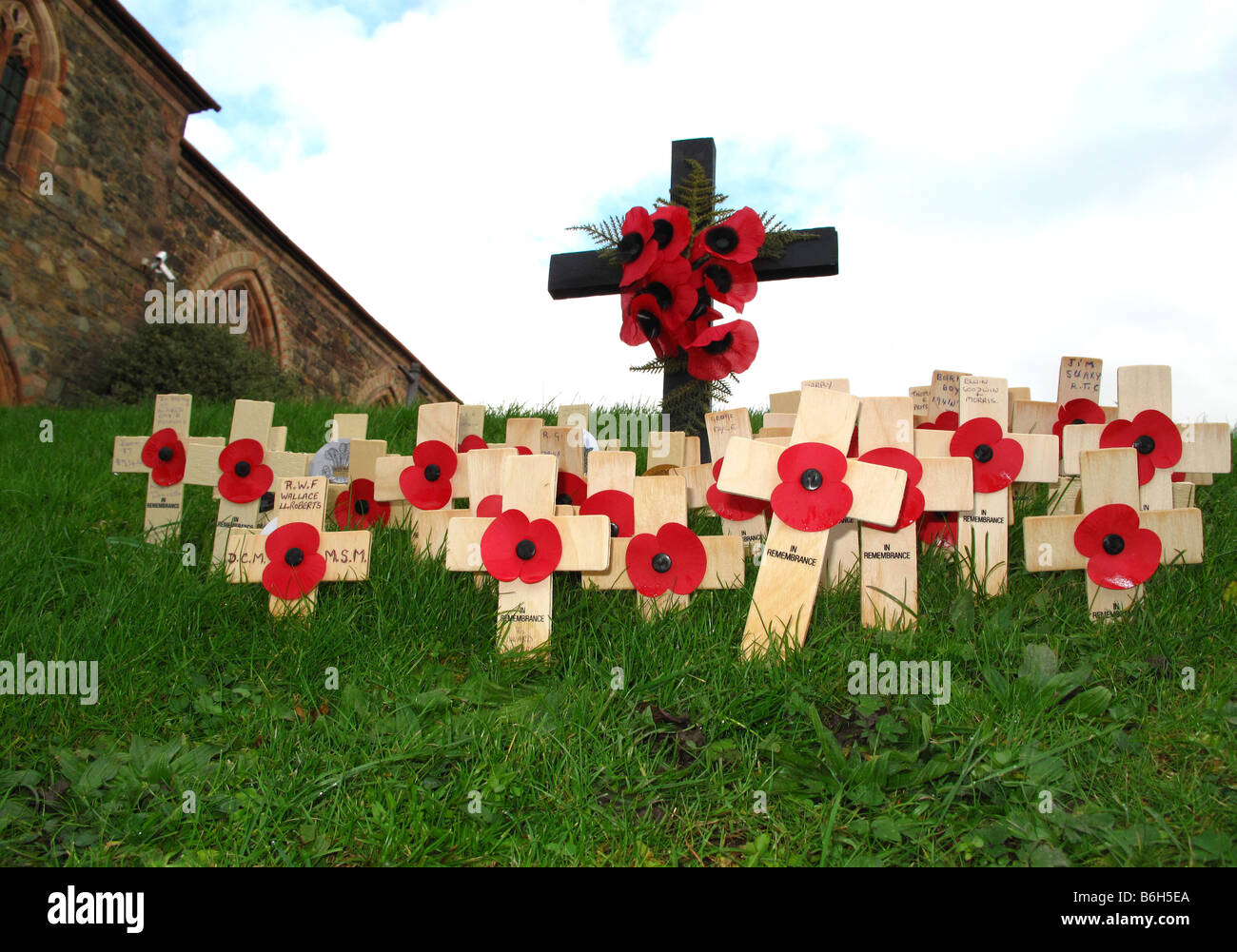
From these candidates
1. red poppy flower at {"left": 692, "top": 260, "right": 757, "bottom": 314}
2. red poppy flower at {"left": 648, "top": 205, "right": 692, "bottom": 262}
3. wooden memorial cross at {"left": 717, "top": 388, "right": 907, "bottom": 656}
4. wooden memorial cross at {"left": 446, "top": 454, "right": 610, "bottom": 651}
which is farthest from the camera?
red poppy flower at {"left": 692, "top": 260, "right": 757, "bottom": 314}

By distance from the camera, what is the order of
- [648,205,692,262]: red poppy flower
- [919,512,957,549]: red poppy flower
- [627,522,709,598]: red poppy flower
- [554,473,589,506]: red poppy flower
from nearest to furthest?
[627,522,709,598]: red poppy flower, [919,512,957,549]: red poppy flower, [554,473,589,506]: red poppy flower, [648,205,692,262]: red poppy flower

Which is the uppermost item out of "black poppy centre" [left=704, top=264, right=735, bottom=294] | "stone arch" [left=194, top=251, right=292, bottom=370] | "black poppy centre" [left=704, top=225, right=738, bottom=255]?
"stone arch" [left=194, top=251, right=292, bottom=370]

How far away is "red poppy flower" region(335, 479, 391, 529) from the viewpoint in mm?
3564

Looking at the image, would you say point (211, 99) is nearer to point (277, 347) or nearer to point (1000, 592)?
point (277, 347)

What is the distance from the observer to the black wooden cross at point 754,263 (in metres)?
4.39

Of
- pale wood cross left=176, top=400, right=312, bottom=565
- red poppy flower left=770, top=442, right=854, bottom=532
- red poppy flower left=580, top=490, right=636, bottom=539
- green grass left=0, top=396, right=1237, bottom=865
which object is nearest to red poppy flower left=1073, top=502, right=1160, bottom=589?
green grass left=0, top=396, right=1237, bottom=865

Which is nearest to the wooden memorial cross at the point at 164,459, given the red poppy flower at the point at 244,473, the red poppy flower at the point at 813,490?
the red poppy flower at the point at 244,473

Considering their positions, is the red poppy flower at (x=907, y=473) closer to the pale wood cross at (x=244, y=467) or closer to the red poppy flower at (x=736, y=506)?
the red poppy flower at (x=736, y=506)

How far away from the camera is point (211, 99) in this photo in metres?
15.6

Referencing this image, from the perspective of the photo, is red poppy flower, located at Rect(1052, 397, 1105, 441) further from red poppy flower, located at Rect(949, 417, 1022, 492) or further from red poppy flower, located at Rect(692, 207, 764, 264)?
red poppy flower, located at Rect(692, 207, 764, 264)

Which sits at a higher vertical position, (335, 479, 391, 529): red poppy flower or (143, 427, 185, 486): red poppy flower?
(143, 427, 185, 486): red poppy flower

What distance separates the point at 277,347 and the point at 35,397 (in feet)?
23.7

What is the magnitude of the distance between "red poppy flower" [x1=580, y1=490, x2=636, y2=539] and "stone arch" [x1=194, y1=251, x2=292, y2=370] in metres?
16.1
